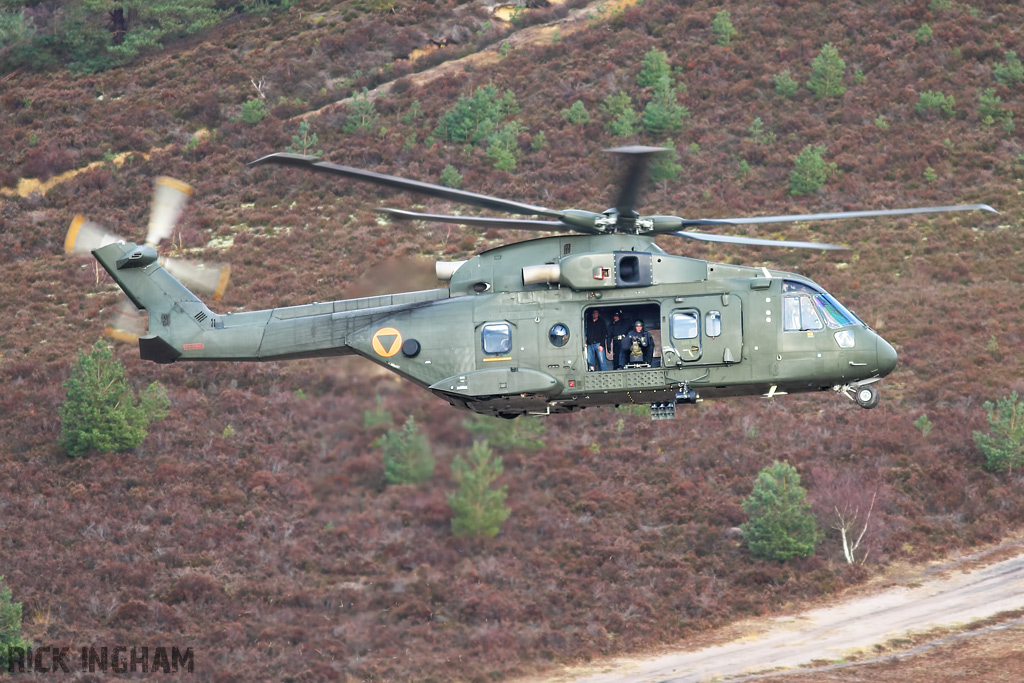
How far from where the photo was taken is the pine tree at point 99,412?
39.0 meters

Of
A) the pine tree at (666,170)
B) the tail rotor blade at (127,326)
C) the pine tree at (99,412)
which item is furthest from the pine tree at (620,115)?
the tail rotor blade at (127,326)

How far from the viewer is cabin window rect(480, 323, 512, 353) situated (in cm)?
2317

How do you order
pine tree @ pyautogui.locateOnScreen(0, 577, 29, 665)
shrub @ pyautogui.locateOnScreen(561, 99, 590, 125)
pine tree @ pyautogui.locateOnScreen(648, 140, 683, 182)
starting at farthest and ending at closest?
shrub @ pyautogui.locateOnScreen(561, 99, 590, 125), pine tree @ pyautogui.locateOnScreen(648, 140, 683, 182), pine tree @ pyautogui.locateOnScreen(0, 577, 29, 665)

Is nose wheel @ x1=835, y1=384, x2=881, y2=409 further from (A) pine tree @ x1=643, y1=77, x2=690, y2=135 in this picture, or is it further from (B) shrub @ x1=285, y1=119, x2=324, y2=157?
(B) shrub @ x1=285, y1=119, x2=324, y2=157

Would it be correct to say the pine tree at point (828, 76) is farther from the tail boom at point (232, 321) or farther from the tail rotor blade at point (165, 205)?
the tail rotor blade at point (165, 205)

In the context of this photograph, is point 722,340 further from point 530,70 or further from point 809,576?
point 530,70

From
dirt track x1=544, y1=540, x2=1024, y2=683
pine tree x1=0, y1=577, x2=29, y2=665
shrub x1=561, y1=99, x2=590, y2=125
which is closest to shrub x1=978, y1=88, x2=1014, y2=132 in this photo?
shrub x1=561, y1=99, x2=590, y2=125

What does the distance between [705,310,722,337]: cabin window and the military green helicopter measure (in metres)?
0.03

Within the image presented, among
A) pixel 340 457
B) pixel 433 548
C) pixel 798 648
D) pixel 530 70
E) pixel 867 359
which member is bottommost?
pixel 798 648

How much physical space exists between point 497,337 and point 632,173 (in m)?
4.85

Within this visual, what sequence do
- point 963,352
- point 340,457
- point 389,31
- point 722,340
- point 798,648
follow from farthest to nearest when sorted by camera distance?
point 389,31
point 963,352
point 798,648
point 340,457
point 722,340

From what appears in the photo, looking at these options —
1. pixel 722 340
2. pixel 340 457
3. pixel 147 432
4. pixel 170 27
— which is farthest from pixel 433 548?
pixel 170 27

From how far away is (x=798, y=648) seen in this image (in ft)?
116

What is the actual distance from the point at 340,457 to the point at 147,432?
13.1m
